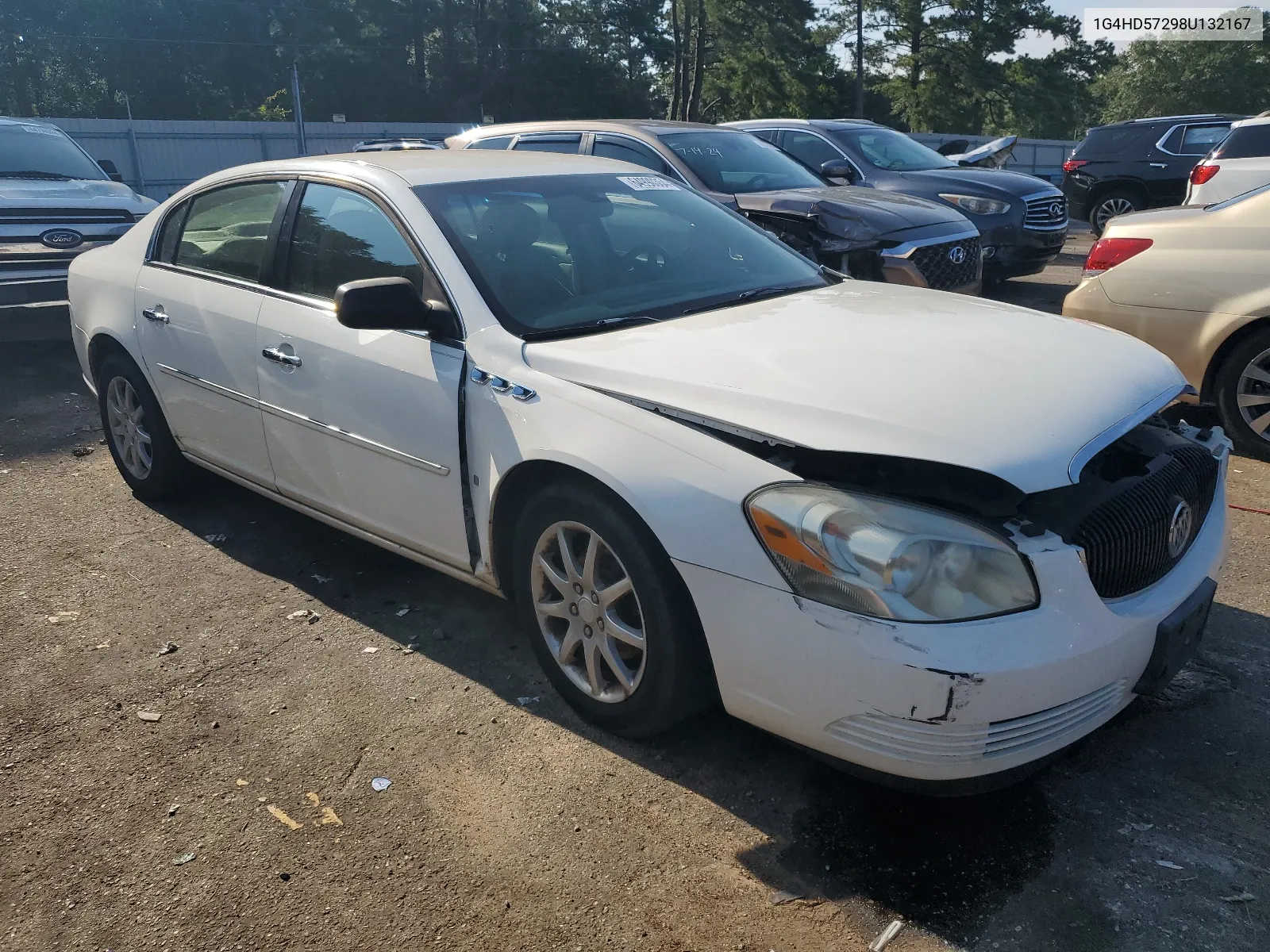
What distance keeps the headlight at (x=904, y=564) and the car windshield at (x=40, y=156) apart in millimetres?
9920

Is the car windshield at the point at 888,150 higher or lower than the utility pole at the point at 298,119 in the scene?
lower

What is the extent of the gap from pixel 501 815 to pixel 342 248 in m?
2.18

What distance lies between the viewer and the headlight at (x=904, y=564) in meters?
2.43

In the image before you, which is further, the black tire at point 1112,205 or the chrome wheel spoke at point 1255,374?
the black tire at point 1112,205

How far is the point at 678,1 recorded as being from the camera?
5006cm

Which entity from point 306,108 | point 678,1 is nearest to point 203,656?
point 678,1

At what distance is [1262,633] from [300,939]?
10.5ft

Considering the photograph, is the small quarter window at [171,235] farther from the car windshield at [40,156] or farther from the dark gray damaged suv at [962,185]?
the dark gray damaged suv at [962,185]

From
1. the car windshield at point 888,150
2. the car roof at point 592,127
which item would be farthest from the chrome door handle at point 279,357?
the car windshield at point 888,150

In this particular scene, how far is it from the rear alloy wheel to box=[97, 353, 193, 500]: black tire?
14.0 meters

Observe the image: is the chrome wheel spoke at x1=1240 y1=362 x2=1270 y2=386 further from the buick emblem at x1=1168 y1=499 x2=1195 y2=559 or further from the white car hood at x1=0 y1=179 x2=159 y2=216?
the white car hood at x1=0 y1=179 x2=159 y2=216

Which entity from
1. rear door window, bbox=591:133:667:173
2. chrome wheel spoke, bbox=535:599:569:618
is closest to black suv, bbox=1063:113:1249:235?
rear door window, bbox=591:133:667:173

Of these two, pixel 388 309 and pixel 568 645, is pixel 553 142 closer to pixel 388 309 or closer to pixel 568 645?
pixel 388 309

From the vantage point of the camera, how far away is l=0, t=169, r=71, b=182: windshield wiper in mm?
9836
